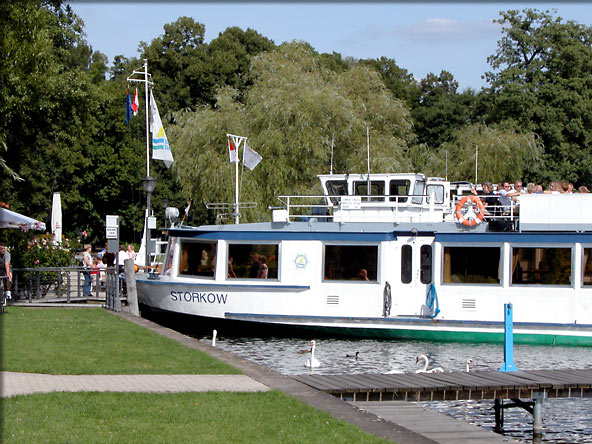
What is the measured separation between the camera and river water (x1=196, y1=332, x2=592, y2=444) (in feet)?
46.2

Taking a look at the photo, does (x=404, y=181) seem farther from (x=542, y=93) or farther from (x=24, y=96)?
(x=542, y=93)

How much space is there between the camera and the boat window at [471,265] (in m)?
22.8

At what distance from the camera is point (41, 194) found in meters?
55.5

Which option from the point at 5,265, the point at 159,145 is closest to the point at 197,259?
the point at 5,265

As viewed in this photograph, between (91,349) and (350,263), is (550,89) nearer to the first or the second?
(350,263)

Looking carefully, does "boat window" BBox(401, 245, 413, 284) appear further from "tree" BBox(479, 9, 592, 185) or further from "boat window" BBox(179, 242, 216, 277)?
"tree" BBox(479, 9, 592, 185)

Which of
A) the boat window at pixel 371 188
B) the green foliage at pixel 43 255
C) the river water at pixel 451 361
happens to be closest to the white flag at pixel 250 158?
the boat window at pixel 371 188

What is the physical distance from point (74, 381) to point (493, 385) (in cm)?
610

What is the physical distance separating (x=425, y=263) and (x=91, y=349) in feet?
33.5

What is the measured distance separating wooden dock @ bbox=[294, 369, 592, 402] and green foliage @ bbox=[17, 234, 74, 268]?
14479 mm

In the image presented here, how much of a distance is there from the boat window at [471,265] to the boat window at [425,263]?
16.2 inches

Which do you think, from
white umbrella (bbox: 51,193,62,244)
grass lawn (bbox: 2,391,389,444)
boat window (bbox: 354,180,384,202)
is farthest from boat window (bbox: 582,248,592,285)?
white umbrella (bbox: 51,193,62,244)

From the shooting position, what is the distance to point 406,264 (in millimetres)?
23266

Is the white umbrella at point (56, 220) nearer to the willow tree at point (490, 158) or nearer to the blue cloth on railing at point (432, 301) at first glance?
the willow tree at point (490, 158)
